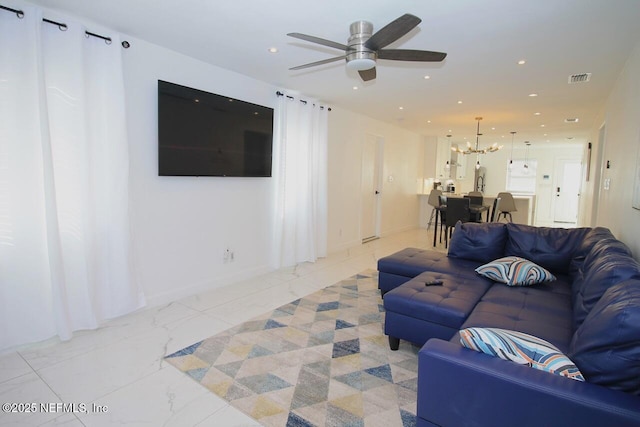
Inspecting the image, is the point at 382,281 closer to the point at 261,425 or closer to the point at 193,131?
the point at 261,425

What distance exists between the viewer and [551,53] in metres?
3.19

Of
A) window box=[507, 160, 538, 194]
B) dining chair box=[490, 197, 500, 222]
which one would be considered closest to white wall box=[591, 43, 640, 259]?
dining chair box=[490, 197, 500, 222]

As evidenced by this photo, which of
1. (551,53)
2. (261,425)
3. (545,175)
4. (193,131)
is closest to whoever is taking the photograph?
(261,425)

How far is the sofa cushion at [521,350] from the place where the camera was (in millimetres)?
1359

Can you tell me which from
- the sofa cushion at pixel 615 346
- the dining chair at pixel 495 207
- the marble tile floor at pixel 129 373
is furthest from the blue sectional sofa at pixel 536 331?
the dining chair at pixel 495 207

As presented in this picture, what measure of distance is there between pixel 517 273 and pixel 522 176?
432 inches

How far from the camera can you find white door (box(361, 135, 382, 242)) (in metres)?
6.88

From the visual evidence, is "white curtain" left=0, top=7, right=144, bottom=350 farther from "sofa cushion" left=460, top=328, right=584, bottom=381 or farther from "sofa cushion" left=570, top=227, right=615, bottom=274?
"sofa cushion" left=570, top=227, right=615, bottom=274

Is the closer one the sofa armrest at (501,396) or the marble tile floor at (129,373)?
the sofa armrest at (501,396)

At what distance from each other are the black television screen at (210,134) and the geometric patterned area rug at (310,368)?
175cm

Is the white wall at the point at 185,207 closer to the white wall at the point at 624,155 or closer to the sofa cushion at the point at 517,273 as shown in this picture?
the sofa cushion at the point at 517,273

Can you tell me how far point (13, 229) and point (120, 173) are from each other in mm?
838

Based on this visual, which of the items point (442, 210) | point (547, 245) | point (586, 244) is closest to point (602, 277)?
point (586, 244)

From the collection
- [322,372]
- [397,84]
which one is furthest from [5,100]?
[397,84]
